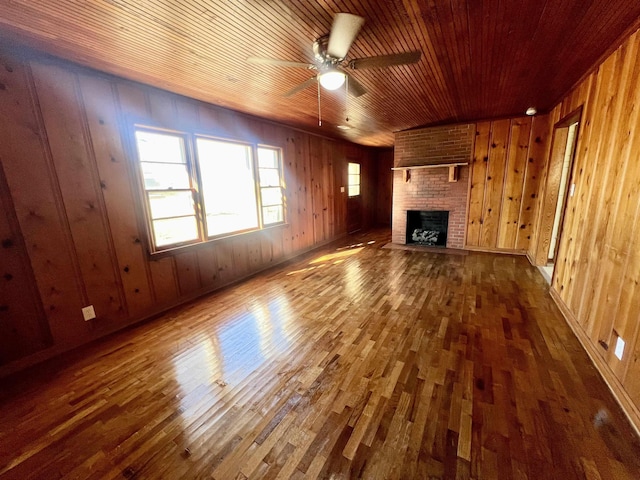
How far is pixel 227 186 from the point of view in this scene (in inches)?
149

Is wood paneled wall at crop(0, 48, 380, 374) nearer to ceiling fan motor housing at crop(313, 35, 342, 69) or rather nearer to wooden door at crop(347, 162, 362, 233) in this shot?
ceiling fan motor housing at crop(313, 35, 342, 69)

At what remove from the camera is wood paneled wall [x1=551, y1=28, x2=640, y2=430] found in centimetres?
163

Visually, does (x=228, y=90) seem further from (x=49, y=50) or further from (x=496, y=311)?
(x=496, y=311)

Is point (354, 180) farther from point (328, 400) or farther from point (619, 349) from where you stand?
point (328, 400)

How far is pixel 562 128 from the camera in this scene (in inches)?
143

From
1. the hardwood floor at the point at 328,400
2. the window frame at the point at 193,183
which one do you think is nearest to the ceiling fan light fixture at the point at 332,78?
the window frame at the point at 193,183

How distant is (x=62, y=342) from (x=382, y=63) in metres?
3.59

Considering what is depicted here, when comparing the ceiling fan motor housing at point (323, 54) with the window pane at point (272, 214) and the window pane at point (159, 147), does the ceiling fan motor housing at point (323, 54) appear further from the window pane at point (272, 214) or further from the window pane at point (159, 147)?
the window pane at point (272, 214)

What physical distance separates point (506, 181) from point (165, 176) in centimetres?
552

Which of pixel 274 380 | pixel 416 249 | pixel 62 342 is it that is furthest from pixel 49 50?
pixel 416 249

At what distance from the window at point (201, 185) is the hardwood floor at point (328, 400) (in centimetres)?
115

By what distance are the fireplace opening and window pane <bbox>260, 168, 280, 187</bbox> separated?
2.94 meters

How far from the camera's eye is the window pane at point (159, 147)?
108 inches

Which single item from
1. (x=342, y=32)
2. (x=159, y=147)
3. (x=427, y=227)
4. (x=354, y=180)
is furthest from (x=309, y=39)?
(x=354, y=180)
